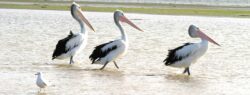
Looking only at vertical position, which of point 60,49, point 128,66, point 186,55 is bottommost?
point 128,66

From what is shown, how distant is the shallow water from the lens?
9812 millimetres

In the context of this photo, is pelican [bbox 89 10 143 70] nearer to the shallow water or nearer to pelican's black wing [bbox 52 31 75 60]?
the shallow water

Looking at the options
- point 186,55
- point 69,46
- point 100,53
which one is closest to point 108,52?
point 100,53

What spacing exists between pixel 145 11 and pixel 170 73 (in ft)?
58.0

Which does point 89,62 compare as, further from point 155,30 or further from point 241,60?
point 155,30

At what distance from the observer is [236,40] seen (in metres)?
16.8

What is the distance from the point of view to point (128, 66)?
494 inches

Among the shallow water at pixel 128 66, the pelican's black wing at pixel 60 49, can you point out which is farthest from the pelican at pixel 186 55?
the pelican's black wing at pixel 60 49

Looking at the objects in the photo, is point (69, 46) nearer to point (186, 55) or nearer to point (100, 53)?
point (100, 53)

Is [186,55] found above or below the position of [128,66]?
above

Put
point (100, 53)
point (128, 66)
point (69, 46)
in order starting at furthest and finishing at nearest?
1. point (69, 46)
2. point (128, 66)
3. point (100, 53)

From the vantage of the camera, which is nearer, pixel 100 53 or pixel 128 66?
pixel 100 53

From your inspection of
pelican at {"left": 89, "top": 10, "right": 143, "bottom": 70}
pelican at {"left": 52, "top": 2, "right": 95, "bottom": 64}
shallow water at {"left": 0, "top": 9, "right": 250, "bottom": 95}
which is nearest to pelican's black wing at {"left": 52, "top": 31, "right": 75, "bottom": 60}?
pelican at {"left": 52, "top": 2, "right": 95, "bottom": 64}

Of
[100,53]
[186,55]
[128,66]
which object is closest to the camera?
[186,55]
